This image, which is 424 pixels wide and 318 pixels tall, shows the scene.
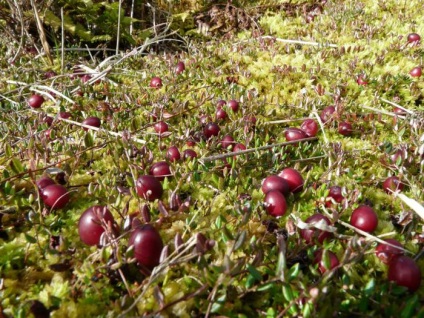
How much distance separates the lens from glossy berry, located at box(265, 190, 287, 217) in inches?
90.1

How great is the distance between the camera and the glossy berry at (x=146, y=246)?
1701 mm

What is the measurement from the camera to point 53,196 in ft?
7.45

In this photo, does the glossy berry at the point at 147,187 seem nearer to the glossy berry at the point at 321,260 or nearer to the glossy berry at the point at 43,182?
the glossy berry at the point at 43,182

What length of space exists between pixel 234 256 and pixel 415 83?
355cm

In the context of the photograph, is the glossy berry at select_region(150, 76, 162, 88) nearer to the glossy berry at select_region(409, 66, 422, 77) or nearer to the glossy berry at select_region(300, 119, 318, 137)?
the glossy berry at select_region(300, 119, 318, 137)

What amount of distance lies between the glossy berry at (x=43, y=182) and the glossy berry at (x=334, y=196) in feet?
6.11

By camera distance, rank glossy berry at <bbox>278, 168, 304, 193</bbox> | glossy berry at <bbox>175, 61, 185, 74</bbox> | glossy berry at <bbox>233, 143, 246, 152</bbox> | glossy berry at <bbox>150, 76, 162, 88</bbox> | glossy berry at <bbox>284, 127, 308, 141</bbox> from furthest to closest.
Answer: glossy berry at <bbox>175, 61, 185, 74</bbox> → glossy berry at <bbox>150, 76, 162, 88</bbox> → glossy berry at <bbox>284, 127, 308, 141</bbox> → glossy berry at <bbox>233, 143, 246, 152</bbox> → glossy berry at <bbox>278, 168, 304, 193</bbox>

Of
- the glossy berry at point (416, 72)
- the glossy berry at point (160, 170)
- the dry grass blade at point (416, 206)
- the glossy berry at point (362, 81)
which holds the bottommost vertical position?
the glossy berry at point (160, 170)

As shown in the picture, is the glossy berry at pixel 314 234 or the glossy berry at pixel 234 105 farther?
the glossy berry at pixel 234 105

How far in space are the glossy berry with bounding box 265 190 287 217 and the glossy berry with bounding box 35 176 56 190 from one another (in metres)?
1.45

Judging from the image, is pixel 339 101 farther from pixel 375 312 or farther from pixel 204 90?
pixel 375 312

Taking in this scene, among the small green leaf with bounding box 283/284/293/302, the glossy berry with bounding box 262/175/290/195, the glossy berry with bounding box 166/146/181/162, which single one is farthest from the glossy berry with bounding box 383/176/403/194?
the glossy berry with bounding box 166/146/181/162

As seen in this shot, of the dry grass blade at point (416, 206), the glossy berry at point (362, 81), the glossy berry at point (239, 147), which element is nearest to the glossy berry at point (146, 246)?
the glossy berry at point (239, 147)

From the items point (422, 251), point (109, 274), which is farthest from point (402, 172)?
point (109, 274)
